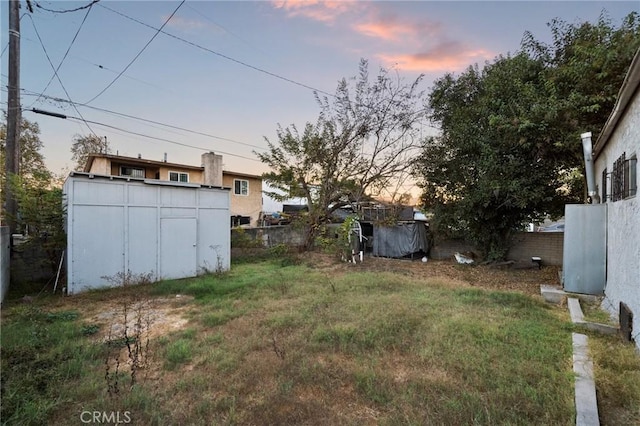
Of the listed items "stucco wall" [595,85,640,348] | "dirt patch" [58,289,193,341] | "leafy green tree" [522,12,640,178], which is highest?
"leafy green tree" [522,12,640,178]

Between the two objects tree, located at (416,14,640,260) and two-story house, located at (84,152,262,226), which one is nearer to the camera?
tree, located at (416,14,640,260)

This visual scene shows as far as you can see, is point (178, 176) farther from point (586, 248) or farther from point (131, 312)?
point (586, 248)

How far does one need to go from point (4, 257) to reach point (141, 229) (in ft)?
7.62

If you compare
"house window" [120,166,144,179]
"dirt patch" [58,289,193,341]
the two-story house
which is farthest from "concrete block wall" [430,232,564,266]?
"house window" [120,166,144,179]

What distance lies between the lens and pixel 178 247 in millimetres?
7473

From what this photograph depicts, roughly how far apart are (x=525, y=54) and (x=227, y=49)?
27.6 ft

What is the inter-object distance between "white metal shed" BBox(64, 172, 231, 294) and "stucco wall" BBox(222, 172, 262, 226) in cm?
917

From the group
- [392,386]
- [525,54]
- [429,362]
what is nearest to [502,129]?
[525,54]

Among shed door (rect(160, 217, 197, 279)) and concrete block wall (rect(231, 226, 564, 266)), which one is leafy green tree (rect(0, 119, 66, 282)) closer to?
shed door (rect(160, 217, 197, 279))

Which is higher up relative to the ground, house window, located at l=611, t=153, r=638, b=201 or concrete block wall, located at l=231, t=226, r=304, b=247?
house window, located at l=611, t=153, r=638, b=201

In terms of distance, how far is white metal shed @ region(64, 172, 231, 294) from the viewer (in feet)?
19.9

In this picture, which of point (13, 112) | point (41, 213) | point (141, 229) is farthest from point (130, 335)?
point (13, 112)

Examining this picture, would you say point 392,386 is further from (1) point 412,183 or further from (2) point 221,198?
(1) point 412,183

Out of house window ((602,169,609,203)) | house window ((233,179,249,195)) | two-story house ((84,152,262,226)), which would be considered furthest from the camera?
house window ((233,179,249,195))
